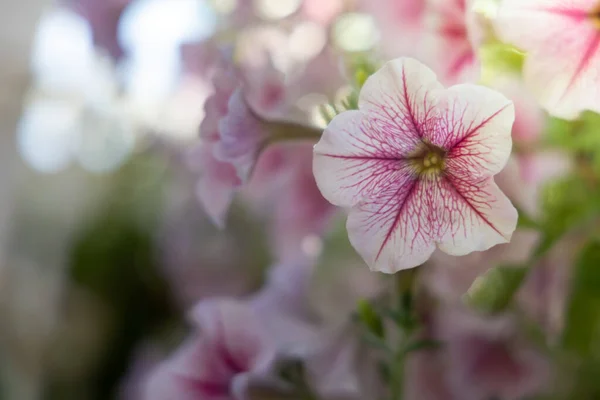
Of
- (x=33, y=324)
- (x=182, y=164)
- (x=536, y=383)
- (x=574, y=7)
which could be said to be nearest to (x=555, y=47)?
(x=574, y=7)

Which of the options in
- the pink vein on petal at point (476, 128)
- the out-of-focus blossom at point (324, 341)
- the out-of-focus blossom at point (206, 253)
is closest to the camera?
the pink vein on petal at point (476, 128)

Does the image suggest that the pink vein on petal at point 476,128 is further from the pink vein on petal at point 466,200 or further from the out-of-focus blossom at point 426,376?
the out-of-focus blossom at point 426,376

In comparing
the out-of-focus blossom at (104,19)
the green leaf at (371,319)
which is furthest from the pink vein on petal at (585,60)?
the out-of-focus blossom at (104,19)

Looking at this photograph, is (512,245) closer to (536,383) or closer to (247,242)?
(536,383)

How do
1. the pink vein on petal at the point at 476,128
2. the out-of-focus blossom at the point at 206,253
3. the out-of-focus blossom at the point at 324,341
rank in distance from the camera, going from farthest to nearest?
the out-of-focus blossom at the point at 206,253 → the out-of-focus blossom at the point at 324,341 → the pink vein on petal at the point at 476,128

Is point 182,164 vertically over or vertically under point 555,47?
under

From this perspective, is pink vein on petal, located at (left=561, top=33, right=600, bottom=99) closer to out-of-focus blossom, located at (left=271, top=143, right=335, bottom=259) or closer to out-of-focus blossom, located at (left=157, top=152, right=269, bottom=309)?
out-of-focus blossom, located at (left=271, top=143, right=335, bottom=259)

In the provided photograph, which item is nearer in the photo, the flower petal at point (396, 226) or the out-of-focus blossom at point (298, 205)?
the flower petal at point (396, 226)

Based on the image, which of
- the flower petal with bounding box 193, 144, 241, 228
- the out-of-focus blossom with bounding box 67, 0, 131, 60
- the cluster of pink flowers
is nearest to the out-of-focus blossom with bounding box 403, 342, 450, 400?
the cluster of pink flowers
